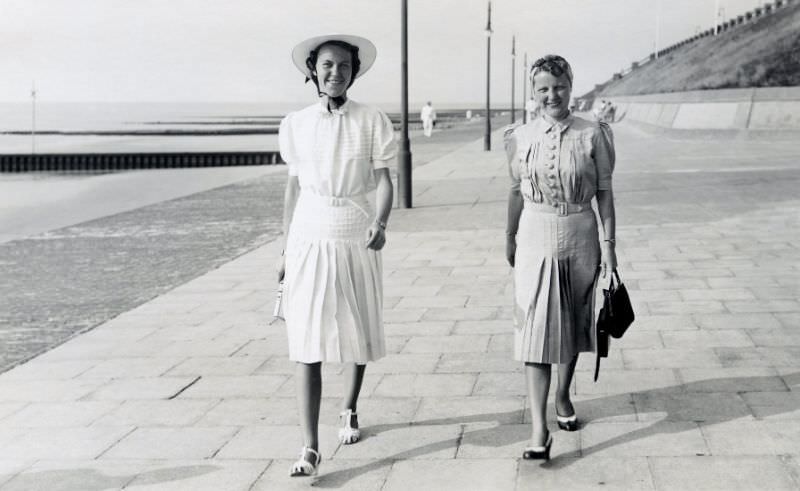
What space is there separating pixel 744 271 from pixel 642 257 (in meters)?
1.25

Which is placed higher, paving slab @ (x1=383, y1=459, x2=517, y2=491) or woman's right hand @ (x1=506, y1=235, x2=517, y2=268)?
woman's right hand @ (x1=506, y1=235, x2=517, y2=268)

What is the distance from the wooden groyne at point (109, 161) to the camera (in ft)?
222

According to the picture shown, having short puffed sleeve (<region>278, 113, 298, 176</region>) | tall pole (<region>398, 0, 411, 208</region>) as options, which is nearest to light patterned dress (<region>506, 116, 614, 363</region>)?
short puffed sleeve (<region>278, 113, 298, 176</region>)

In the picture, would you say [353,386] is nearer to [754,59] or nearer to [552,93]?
[552,93]

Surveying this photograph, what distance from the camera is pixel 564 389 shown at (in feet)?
16.7

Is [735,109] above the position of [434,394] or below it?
above

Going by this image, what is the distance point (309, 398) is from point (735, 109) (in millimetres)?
33899

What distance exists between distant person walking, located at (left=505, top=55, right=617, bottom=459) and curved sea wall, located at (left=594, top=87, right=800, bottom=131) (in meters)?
31.0

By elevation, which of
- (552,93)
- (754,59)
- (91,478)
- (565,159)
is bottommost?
(91,478)

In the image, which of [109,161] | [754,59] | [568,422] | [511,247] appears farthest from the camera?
[109,161]

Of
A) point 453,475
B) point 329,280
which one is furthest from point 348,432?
point 329,280

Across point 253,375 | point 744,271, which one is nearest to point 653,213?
point 744,271

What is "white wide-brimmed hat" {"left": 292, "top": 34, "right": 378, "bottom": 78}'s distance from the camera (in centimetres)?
468

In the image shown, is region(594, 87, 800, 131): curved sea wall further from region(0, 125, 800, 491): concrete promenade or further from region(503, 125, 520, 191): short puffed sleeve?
region(503, 125, 520, 191): short puffed sleeve
